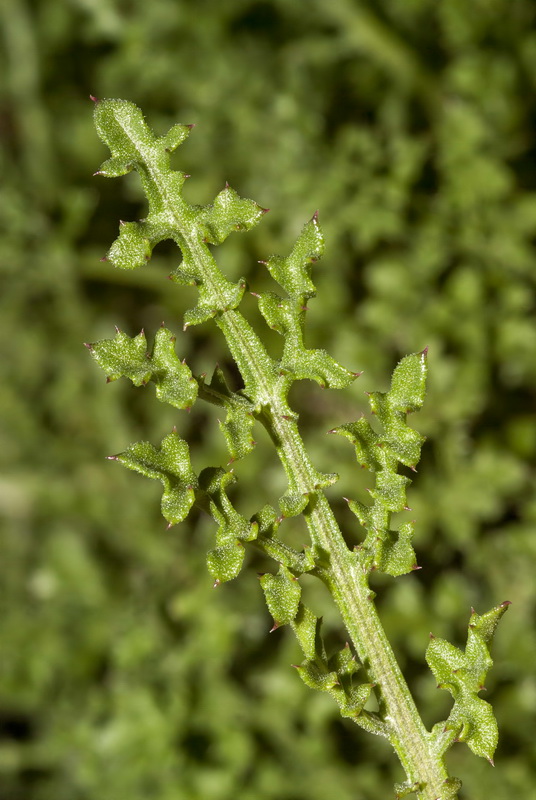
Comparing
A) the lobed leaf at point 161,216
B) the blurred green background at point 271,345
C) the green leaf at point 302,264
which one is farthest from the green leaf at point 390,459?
the blurred green background at point 271,345

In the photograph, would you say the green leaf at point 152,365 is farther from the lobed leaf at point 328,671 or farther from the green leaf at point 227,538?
the lobed leaf at point 328,671

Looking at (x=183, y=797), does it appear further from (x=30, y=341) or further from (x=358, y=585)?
(x=30, y=341)

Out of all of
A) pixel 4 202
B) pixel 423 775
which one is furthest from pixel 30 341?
pixel 423 775

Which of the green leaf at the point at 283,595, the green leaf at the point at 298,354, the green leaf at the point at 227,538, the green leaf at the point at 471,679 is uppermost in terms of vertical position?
the green leaf at the point at 298,354

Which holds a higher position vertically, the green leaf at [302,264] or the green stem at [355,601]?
the green leaf at [302,264]

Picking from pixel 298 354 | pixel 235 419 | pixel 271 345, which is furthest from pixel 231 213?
pixel 271 345

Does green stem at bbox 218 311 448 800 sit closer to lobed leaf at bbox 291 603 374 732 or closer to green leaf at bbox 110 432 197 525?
lobed leaf at bbox 291 603 374 732
